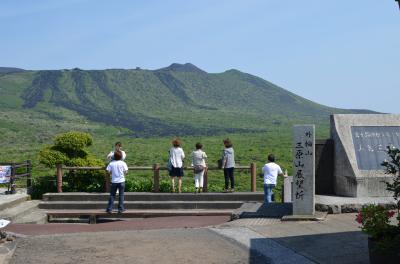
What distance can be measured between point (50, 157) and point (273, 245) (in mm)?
9395

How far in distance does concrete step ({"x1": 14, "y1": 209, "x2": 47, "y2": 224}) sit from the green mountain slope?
75967mm

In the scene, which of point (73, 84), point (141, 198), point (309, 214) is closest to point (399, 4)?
point (309, 214)

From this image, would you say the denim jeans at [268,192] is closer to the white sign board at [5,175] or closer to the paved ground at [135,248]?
the paved ground at [135,248]

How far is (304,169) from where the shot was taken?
11.2m

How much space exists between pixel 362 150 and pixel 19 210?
819cm

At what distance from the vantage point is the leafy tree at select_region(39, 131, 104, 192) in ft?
54.4

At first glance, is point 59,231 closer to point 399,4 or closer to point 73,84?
point 399,4

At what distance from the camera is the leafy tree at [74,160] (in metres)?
16.6

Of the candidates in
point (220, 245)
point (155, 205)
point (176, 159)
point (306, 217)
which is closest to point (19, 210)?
point (155, 205)

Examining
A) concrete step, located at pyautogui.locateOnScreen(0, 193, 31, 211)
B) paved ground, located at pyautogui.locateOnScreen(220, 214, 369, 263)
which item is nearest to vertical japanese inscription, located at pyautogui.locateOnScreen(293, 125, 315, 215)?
paved ground, located at pyautogui.locateOnScreen(220, 214, 369, 263)

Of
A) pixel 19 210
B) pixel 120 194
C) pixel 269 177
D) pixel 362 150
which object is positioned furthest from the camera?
pixel 19 210

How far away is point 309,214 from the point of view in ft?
36.9

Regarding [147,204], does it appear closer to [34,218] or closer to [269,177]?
[34,218]

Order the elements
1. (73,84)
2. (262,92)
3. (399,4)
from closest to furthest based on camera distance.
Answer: (399,4) < (73,84) < (262,92)
